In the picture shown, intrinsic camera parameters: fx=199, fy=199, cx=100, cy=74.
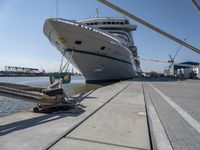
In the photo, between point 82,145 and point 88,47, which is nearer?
point 82,145

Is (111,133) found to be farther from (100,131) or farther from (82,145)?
(82,145)

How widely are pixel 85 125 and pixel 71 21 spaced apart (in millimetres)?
17051

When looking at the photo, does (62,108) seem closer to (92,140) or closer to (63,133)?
(63,133)

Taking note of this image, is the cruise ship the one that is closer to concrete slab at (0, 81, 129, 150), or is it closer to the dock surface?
concrete slab at (0, 81, 129, 150)

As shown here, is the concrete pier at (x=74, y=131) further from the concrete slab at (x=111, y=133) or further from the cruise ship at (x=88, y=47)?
the cruise ship at (x=88, y=47)

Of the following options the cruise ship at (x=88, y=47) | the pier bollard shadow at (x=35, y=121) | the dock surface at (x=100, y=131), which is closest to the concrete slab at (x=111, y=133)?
the dock surface at (x=100, y=131)

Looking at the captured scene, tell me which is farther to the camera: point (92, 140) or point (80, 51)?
point (80, 51)

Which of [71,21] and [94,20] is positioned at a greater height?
[94,20]

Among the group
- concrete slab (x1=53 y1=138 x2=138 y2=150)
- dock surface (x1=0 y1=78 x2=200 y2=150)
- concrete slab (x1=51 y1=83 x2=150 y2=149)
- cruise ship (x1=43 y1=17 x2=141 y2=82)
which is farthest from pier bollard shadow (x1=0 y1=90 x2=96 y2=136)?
cruise ship (x1=43 y1=17 x2=141 y2=82)

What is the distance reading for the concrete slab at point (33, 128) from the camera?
12.1 ft

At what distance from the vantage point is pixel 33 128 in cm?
464

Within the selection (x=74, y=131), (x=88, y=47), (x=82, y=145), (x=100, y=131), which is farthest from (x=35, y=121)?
(x=88, y=47)

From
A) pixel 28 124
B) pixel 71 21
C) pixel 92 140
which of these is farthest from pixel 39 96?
pixel 71 21

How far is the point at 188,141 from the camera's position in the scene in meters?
3.99
